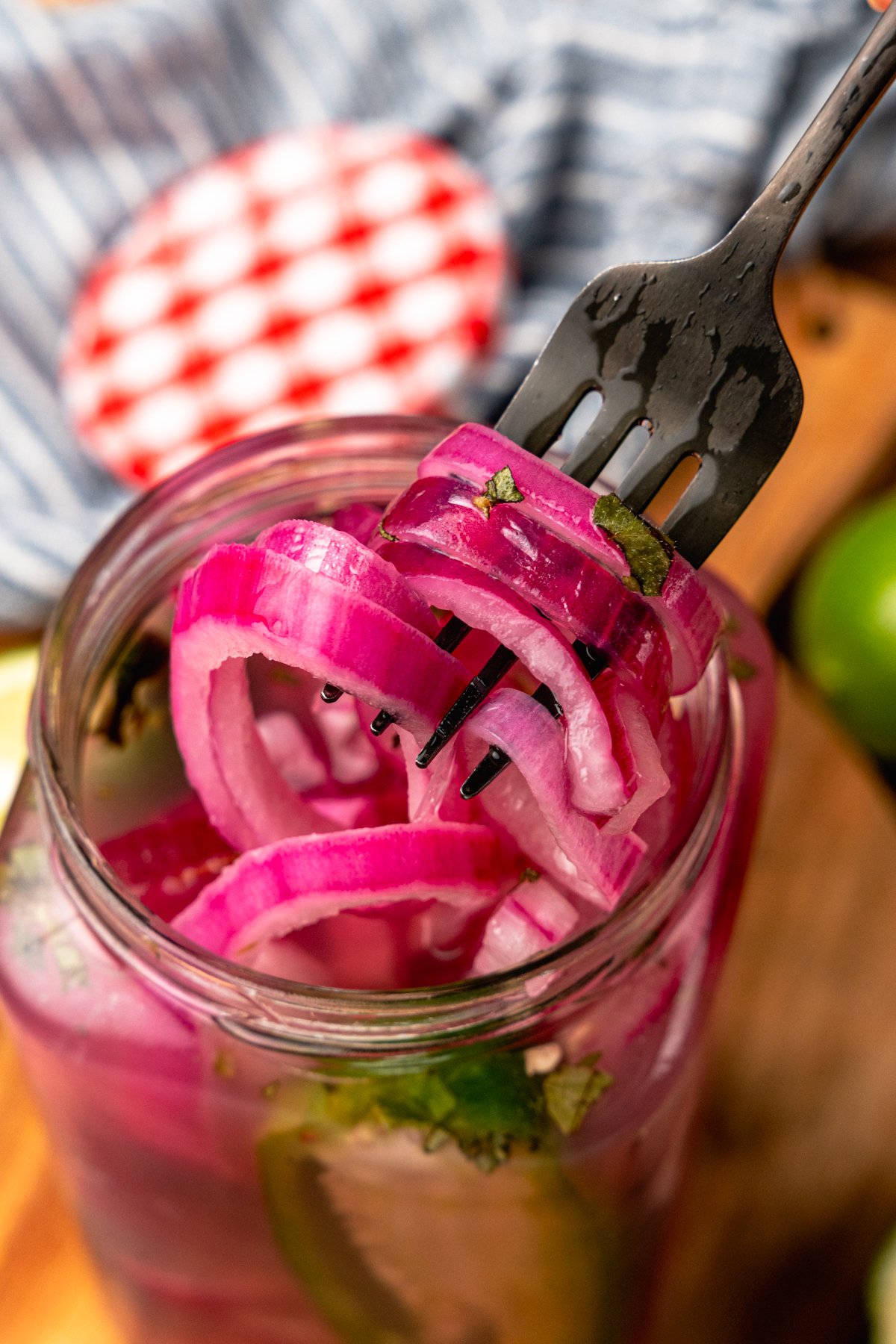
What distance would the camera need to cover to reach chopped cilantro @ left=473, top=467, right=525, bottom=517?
39cm

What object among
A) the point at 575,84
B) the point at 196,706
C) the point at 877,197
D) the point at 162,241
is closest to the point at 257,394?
the point at 162,241

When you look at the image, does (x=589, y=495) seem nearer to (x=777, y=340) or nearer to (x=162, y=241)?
(x=777, y=340)

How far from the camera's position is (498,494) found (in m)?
0.39

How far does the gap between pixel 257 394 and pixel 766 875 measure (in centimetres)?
62

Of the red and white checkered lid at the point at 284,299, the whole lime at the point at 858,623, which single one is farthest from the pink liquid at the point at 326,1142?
the red and white checkered lid at the point at 284,299

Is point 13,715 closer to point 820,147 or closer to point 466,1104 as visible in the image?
point 466,1104

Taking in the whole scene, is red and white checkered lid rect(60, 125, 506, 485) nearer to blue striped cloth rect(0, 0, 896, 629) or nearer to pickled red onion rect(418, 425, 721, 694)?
blue striped cloth rect(0, 0, 896, 629)

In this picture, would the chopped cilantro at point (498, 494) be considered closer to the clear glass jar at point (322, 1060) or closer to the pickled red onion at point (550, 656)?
the pickled red onion at point (550, 656)

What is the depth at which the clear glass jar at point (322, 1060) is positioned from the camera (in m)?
0.44

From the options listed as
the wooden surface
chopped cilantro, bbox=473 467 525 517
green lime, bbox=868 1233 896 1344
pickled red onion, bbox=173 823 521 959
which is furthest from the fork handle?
green lime, bbox=868 1233 896 1344

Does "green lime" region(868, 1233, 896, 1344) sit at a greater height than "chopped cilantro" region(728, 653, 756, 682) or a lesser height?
lesser

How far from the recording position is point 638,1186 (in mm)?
542

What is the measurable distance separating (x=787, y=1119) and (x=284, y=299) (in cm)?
81

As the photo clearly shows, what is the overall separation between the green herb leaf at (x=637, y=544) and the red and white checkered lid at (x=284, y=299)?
731mm
